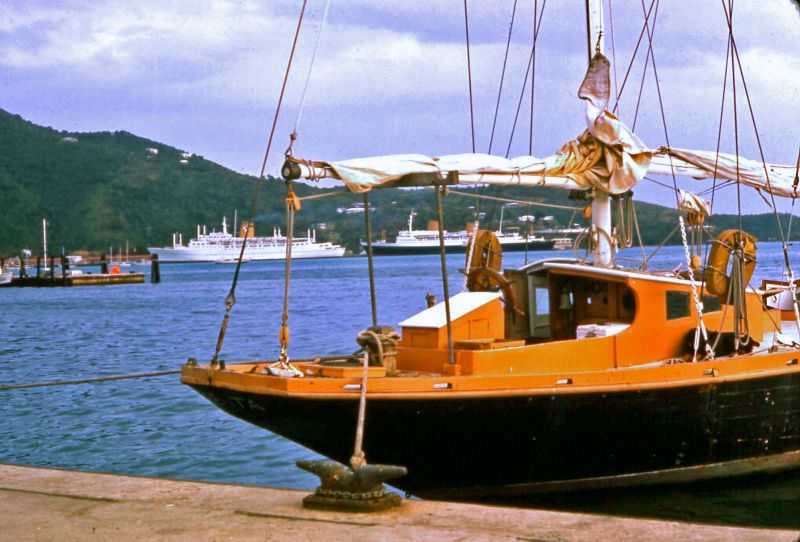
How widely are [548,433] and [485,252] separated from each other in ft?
9.94

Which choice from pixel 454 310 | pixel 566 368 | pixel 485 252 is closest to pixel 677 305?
pixel 566 368

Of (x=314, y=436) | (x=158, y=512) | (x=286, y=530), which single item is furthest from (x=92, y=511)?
(x=314, y=436)

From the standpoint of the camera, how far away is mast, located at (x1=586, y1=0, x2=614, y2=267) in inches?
552

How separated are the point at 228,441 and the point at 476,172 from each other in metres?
8.39

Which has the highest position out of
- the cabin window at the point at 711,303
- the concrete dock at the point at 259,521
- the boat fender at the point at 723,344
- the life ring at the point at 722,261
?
the life ring at the point at 722,261

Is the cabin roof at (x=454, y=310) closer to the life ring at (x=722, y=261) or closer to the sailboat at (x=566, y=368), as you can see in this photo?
the sailboat at (x=566, y=368)

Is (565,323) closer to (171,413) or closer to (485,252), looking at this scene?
(485,252)

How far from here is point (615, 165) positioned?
13.7 m

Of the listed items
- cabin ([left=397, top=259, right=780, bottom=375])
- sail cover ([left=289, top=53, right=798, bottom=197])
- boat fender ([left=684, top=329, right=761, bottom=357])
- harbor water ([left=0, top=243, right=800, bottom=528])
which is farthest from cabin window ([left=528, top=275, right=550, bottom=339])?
harbor water ([left=0, top=243, right=800, bottom=528])

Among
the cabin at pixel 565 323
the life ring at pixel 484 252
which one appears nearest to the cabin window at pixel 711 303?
the cabin at pixel 565 323

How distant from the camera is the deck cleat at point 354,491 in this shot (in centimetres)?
790

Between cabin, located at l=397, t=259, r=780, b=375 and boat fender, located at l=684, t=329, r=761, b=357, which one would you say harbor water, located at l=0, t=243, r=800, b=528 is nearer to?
cabin, located at l=397, t=259, r=780, b=375

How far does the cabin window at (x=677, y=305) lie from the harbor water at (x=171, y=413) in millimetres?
1992

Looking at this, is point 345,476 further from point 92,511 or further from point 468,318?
point 468,318
